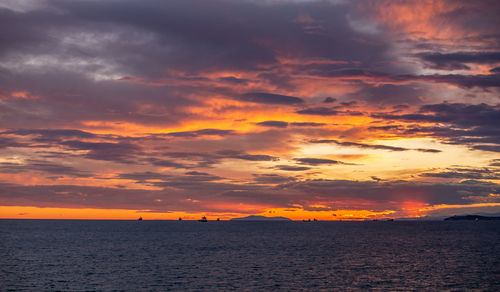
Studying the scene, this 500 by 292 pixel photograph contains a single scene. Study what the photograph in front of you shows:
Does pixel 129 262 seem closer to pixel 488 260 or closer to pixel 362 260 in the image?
pixel 362 260

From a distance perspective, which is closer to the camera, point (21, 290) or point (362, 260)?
point (21, 290)

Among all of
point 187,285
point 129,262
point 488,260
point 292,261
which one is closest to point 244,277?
point 187,285

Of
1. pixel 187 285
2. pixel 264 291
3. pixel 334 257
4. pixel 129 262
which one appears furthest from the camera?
pixel 334 257

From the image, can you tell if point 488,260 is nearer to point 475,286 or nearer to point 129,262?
point 475,286

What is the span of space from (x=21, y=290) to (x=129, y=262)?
138 feet

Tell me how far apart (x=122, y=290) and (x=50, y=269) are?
34.6 metres

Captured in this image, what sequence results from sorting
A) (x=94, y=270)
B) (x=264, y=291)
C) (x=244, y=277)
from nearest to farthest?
(x=264, y=291), (x=244, y=277), (x=94, y=270)

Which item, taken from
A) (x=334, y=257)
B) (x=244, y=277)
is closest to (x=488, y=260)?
(x=334, y=257)

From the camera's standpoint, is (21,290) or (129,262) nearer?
(21,290)

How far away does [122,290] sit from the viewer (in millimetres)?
74750

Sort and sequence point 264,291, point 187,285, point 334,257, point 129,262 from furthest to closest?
point 334,257
point 129,262
point 187,285
point 264,291

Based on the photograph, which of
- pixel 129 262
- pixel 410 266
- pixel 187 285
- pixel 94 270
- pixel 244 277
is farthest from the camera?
pixel 129 262

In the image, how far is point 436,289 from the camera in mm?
75250

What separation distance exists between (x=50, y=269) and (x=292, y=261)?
56.3m
